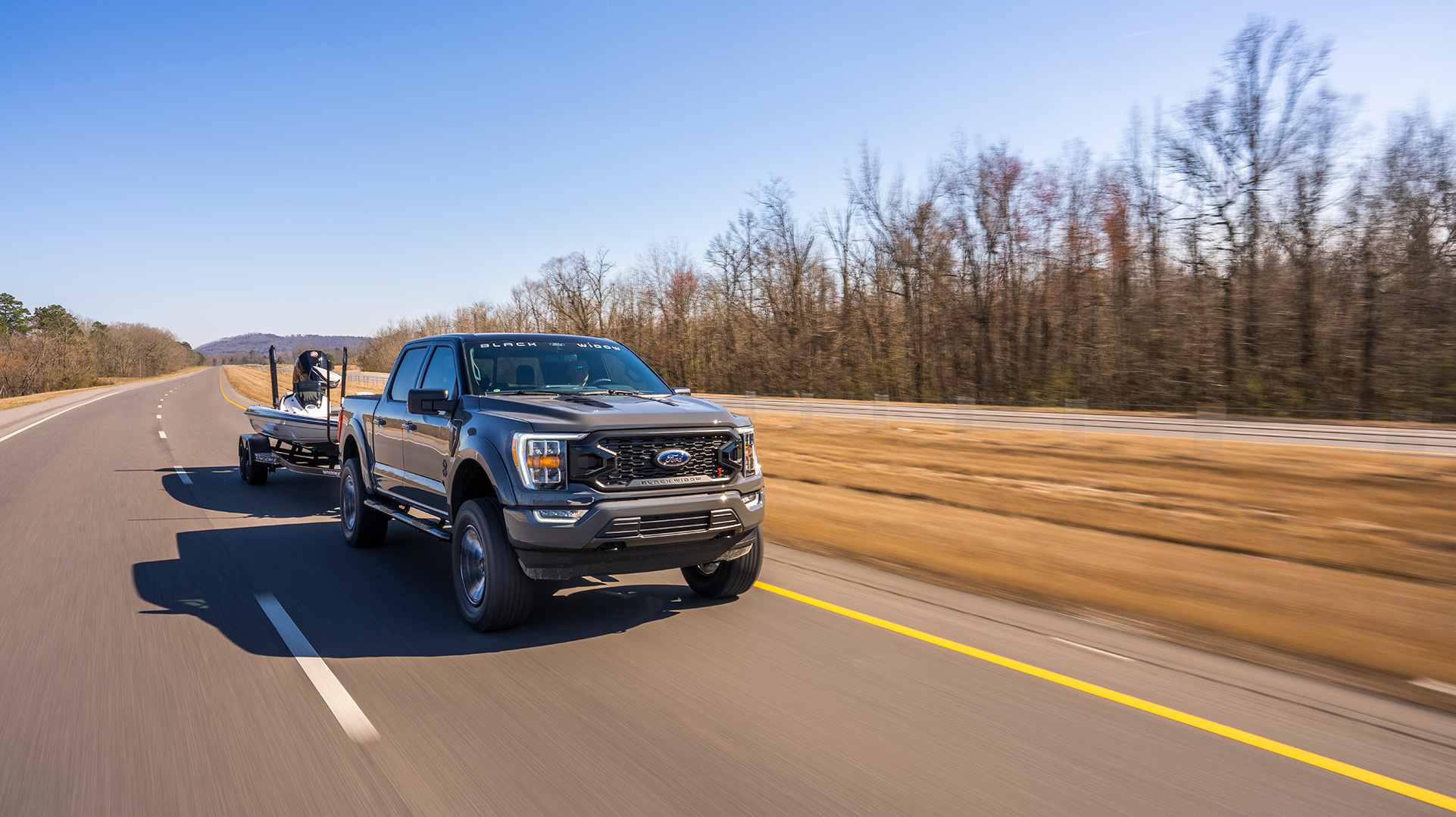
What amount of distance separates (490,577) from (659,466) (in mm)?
1329

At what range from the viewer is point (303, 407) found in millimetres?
13047

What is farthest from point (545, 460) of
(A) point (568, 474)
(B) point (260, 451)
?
(B) point (260, 451)

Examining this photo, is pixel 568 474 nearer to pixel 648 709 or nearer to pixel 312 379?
pixel 648 709

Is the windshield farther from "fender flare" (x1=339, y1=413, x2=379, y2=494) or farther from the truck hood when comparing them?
"fender flare" (x1=339, y1=413, x2=379, y2=494)

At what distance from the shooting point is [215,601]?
21.1 ft

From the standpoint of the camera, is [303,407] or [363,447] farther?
[303,407]

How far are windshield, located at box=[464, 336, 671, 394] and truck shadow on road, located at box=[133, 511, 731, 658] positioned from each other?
1.66m

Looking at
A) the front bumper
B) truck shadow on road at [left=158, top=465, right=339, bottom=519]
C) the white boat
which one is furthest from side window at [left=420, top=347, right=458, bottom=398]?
the white boat

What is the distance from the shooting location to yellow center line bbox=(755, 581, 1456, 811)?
11.8 ft

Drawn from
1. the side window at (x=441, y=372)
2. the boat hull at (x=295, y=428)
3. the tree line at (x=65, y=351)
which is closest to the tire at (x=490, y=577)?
the side window at (x=441, y=372)

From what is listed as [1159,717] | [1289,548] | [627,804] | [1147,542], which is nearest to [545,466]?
[627,804]

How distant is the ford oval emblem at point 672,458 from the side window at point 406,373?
320 centimetres

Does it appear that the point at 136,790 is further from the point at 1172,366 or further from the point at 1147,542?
the point at 1172,366

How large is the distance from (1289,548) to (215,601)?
10072 millimetres
